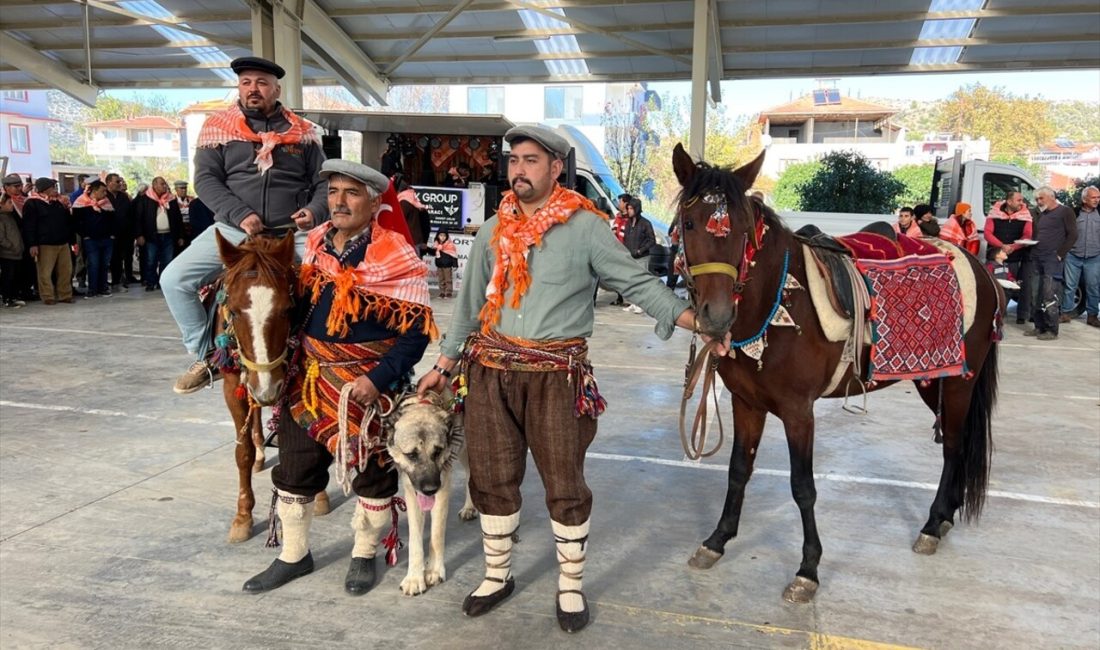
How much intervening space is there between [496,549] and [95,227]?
12087 millimetres

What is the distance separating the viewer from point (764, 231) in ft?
10.5

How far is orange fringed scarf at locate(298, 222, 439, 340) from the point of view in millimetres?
3115

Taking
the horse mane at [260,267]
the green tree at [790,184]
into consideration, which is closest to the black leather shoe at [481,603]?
the horse mane at [260,267]

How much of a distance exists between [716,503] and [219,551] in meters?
2.67

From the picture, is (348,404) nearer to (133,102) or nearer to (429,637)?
(429,637)

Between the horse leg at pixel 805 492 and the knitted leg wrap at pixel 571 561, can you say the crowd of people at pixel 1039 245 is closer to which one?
the horse leg at pixel 805 492

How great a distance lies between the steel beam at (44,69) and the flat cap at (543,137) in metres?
17.9

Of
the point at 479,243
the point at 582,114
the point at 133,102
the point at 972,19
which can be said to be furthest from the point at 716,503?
the point at 133,102

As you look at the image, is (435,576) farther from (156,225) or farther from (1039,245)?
(156,225)

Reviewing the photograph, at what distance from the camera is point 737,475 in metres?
3.59

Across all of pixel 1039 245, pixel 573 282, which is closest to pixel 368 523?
pixel 573 282

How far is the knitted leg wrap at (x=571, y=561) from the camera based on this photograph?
294 cm

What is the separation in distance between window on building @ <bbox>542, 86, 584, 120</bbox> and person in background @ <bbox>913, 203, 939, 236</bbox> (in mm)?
41266

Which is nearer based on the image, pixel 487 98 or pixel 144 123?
pixel 487 98
